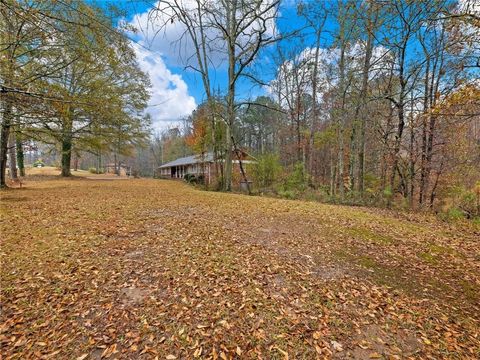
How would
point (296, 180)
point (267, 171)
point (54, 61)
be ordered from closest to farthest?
1. point (54, 61)
2. point (296, 180)
3. point (267, 171)

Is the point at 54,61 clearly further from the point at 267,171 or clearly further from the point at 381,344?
the point at 267,171

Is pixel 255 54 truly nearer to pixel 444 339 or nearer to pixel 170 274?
pixel 170 274

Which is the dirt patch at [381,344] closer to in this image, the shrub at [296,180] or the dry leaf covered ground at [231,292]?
the dry leaf covered ground at [231,292]

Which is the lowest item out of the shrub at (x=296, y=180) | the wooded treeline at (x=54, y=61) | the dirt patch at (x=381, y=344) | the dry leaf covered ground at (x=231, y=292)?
the dirt patch at (x=381, y=344)

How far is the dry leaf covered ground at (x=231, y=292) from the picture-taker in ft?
6.60

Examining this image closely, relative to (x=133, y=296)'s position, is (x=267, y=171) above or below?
above

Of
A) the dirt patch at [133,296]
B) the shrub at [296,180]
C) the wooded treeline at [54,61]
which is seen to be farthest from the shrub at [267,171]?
the dirt patch at [133,296]

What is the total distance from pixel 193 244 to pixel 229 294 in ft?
5.05

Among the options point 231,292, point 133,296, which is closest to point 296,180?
point 231,292

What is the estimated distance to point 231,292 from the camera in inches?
107

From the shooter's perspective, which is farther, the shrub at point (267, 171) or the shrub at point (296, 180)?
the shrub at point (267, 171)

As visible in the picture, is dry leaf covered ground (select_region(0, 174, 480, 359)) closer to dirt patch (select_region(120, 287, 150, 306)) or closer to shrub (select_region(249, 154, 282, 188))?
dirt patch (select_region(120, 287, 150, 306))

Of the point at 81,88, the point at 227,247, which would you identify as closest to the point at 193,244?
the point at 227,247

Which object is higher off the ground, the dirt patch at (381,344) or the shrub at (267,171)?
the shrub at (267,171)
